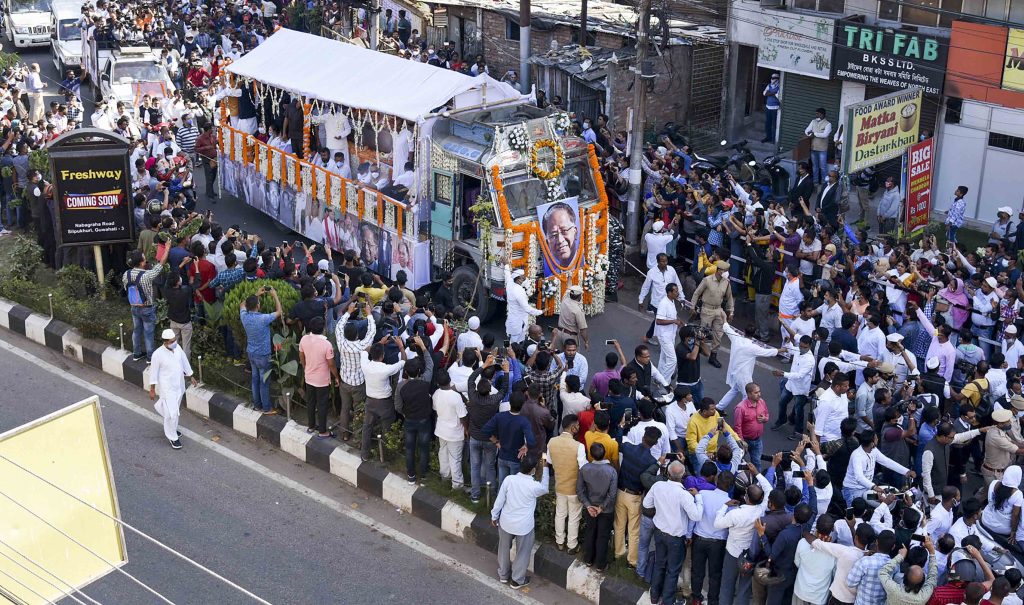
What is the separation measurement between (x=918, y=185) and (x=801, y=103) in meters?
4.90

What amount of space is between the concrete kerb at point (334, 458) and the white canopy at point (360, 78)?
4.53m

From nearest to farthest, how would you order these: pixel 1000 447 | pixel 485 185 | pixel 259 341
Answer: pixel 1000 447, pixel 259 341, pixel 485 185

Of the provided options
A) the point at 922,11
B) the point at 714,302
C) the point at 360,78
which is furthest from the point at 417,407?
the point at 922,11

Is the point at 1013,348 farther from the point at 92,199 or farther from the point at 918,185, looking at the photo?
the point at 92,199

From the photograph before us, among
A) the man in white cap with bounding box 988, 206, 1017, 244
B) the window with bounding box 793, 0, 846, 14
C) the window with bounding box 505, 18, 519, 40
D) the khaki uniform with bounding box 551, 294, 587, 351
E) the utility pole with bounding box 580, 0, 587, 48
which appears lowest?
the khaki uniform with bounding box 551, 294, 587, 351

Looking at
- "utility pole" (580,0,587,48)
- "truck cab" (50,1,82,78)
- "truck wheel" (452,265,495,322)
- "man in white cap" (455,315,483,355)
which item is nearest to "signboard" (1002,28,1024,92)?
"utility pole" (580,0,587,48)

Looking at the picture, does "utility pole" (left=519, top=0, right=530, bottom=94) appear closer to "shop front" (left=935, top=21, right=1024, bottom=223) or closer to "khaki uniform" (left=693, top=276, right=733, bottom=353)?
"shop front" (left=935, top=21, right=1024, bottom=223)

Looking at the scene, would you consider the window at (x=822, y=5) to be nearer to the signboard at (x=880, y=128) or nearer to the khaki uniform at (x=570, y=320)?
the signboard at (x=880, y=128)

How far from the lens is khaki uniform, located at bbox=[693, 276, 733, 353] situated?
549 inches

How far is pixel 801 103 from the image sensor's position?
21.7m

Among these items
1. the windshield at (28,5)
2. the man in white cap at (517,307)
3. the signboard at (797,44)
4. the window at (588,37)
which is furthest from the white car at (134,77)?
the man in white cap at (517,307)

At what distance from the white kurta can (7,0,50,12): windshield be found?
23.8m

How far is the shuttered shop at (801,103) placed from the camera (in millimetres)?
21172

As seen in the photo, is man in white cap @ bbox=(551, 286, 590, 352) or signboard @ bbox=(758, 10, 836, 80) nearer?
man in white cap @ bbox=(551, 286, 590, 352)
